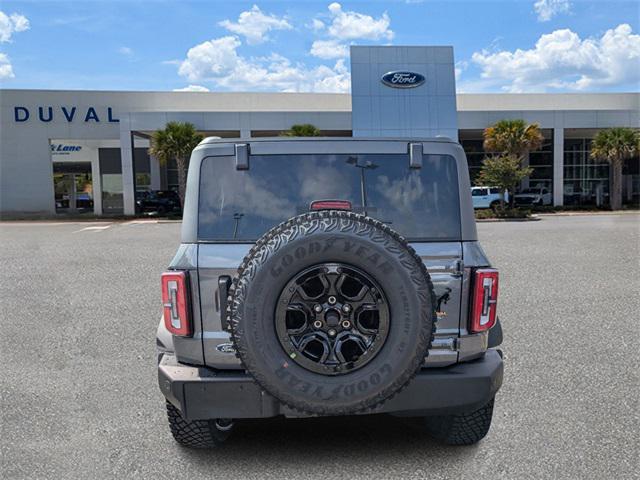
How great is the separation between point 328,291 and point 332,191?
737 mm

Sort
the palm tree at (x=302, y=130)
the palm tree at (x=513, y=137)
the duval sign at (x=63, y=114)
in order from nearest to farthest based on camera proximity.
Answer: the palm tree at (x=302, y=130), the palm tree at (x=513, y=137), the duval sign at (x=63, y=114)

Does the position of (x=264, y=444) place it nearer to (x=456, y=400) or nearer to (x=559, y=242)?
(x=456, y=400)

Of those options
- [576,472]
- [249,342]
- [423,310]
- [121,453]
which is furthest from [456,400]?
[121,453]

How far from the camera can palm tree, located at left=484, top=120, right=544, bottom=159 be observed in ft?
108

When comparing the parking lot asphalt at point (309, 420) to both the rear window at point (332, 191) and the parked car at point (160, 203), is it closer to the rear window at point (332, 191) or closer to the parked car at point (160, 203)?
the rear window at point (332, 191)

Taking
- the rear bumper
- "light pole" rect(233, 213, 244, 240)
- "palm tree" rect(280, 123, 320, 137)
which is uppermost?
"palm tree" rect(280, 123, 320, 137)

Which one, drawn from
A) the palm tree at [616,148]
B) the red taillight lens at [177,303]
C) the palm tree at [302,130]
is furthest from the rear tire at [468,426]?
the palm tree at [616,148]

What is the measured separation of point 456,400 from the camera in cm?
307

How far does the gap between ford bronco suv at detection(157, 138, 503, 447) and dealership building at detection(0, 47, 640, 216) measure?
90.1ft

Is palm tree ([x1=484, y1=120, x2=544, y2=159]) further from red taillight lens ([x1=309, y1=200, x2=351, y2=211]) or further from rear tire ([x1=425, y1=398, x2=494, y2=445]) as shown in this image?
red taillight lens ([x1=309, y1=200, x2=351, y2=211])

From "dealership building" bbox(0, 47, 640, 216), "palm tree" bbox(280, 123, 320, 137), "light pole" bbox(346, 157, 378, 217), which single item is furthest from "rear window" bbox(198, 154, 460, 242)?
"palm tree" bbox(280, 123, 320, 137)

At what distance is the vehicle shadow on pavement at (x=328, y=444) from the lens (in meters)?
3.43

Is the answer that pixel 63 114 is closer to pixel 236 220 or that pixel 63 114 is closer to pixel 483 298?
pixel 236 220

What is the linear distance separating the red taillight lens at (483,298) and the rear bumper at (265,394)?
0.86ft
